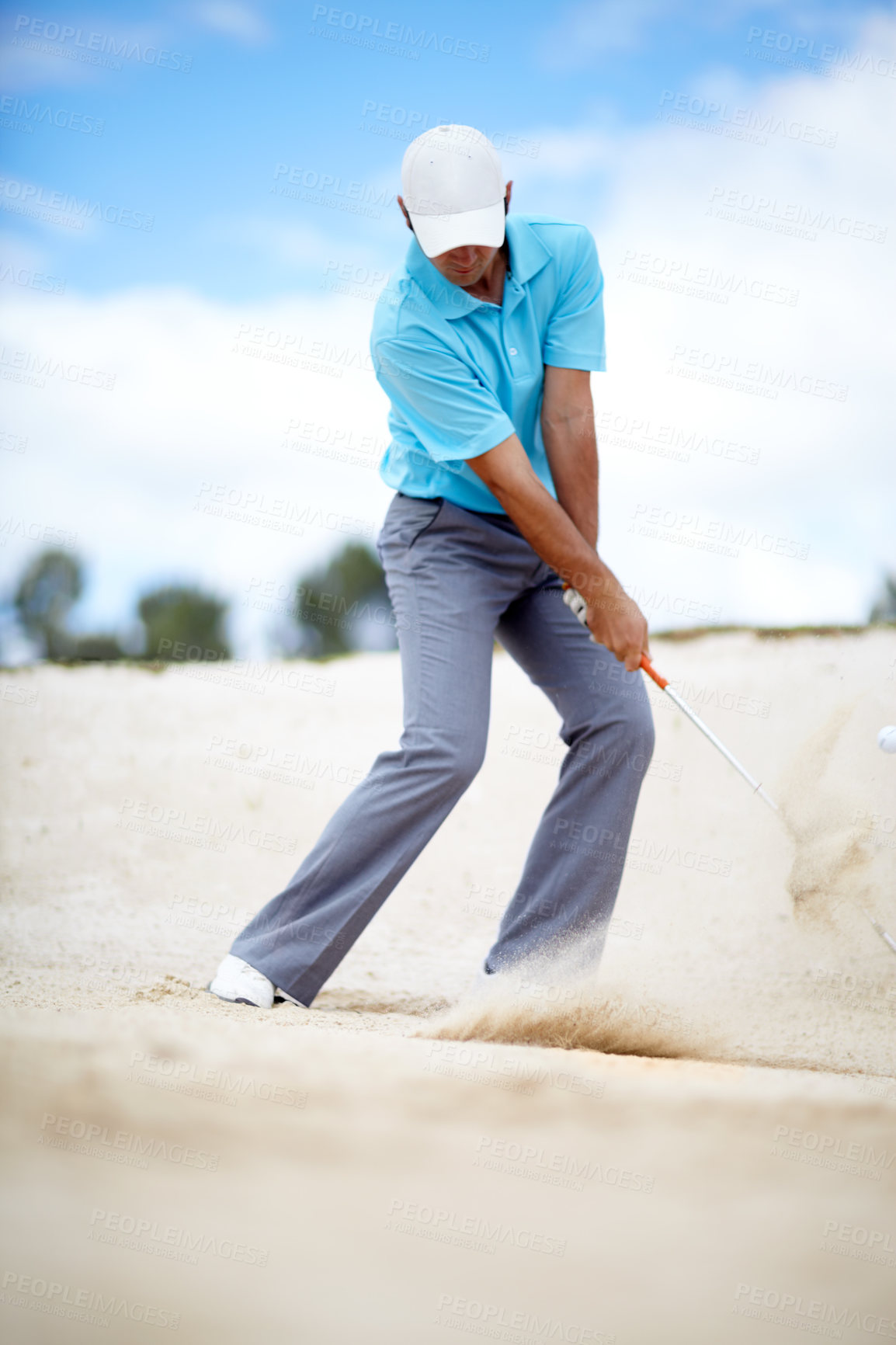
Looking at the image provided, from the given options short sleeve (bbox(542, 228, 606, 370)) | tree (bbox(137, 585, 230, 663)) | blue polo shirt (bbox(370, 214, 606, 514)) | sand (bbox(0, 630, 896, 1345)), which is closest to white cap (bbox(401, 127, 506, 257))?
blue polo shirt (bbox(370, 214, 606, 514))

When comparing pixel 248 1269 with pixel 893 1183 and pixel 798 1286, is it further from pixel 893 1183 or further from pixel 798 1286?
pixel 893 1183

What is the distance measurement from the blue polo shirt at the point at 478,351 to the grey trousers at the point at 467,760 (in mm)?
131

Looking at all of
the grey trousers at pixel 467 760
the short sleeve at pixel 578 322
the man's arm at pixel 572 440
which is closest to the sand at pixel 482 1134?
the grey trousers at pixel 467 760

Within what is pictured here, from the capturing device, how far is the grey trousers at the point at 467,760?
7.52 feet

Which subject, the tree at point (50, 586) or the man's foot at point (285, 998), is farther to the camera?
the tree at point (50, 586)

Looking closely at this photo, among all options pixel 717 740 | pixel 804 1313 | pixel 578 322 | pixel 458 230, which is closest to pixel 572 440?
pixel 578 322

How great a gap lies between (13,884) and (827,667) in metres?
3.72

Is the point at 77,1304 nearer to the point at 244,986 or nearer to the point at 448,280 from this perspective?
the point at 244,986

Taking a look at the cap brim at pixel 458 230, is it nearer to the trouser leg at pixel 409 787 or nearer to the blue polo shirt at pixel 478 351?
the blue polo shirt at pixel 478 351

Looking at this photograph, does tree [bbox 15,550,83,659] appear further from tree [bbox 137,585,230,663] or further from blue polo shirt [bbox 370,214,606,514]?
blue polo shirt [bbox 370,214,606,514]

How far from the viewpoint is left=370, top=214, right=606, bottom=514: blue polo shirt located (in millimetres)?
2205

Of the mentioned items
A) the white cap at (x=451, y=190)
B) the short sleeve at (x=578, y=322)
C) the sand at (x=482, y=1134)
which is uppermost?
the white cap at (x=451, y=190)

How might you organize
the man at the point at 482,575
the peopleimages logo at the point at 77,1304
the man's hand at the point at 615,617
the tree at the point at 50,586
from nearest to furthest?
the peopleimages logo at the point at 77,1304 → the man at the point at 482,575 → the man's hand at the point at 615,617 → the tree at the point at 50,586

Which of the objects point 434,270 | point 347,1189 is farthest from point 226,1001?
point 434,270
